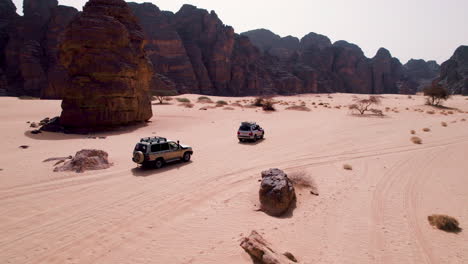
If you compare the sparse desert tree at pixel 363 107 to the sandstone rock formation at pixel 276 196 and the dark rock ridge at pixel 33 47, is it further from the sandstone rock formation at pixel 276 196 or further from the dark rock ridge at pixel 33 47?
the dark rock ridge at pixel 33 47

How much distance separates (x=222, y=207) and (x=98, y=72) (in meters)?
20.3

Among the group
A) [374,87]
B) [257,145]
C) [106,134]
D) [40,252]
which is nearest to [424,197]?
[257,145]

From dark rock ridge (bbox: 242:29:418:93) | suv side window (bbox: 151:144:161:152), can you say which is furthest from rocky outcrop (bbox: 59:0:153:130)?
dark rock ridge (bbox: 242:29:418:93)

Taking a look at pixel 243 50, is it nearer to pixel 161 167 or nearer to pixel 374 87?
pixel 374 87

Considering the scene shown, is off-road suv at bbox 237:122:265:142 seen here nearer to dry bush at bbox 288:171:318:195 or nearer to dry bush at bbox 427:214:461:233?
dry bush at bbox 288:171:318:195

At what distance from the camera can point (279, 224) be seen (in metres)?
8.68

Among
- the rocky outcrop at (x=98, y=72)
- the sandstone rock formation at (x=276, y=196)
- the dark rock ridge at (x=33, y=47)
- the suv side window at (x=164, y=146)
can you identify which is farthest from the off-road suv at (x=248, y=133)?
the dark rock ridge at (x=33, y=47)

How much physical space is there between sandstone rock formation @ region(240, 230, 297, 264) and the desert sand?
38 cm

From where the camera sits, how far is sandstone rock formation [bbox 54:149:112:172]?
43.4ft

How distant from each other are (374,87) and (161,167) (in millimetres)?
126632

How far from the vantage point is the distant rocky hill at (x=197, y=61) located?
63312 mm

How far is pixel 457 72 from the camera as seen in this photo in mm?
101688

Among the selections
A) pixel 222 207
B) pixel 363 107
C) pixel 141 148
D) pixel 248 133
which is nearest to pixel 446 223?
pixel 222 207

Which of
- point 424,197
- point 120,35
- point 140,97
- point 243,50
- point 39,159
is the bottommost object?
point 424,197
